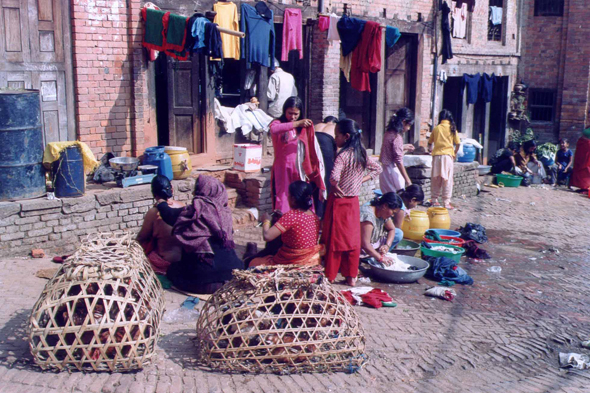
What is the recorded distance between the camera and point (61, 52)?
846cm

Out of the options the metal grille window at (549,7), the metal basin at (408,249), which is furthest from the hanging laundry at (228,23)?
the metal grille window at (549,7)

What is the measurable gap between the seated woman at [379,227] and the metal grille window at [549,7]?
43.8 feet

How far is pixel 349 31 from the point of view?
1148 cm

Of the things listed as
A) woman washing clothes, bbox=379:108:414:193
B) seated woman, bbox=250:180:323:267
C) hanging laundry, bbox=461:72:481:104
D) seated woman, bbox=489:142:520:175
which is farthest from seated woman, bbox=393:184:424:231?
hanging laundry, bbox=461:72:481:104

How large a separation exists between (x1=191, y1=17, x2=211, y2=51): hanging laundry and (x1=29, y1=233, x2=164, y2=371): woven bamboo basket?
14.7 feet

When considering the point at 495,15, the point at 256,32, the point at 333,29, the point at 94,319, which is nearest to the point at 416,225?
the point at 256,32

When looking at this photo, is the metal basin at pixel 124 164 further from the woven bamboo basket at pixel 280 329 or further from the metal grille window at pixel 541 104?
the metal grille window at pixel 541 104

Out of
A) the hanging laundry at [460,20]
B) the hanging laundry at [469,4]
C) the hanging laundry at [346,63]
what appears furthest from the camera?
the hanging laundry at [469,4]

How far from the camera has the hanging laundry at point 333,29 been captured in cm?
1134

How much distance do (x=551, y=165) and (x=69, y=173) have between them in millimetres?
12499

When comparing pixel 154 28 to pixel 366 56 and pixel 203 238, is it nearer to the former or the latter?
pixel 203 238

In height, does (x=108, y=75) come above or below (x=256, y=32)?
below

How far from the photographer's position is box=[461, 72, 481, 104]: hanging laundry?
16.3 metres

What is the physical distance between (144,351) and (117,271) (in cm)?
62
